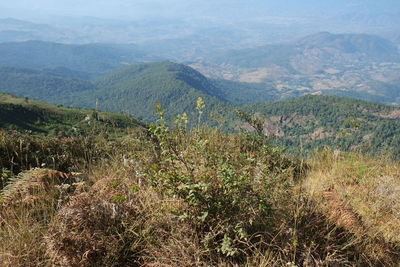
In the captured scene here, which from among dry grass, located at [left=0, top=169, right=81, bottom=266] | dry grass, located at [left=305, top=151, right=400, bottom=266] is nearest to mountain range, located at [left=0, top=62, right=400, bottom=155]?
dry grass, located at [left=305, top=151, right=400, bottom=266]

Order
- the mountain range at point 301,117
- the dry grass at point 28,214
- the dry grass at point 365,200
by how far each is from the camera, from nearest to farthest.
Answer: the dry grass at point 28,214 < the dry grass at point 365,200 < the mountain range at point 301,117

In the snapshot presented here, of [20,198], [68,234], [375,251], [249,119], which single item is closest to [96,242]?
[68,234]

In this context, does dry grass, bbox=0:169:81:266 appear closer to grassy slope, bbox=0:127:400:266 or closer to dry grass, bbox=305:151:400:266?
grassy slope, bbox=0:127:400:266

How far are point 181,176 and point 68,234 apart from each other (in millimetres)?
1119

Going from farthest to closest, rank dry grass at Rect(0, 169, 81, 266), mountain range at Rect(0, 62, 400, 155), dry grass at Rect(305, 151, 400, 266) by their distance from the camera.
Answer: mountain range at Rect(0, 62, 400, 155) < dry grass at Rect(305, 151, 400, 266) < dry grass at Rect(0, 169, 81, 266)

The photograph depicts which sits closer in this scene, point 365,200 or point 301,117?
point 365,200

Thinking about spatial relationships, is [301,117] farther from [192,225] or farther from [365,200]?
[192,225]

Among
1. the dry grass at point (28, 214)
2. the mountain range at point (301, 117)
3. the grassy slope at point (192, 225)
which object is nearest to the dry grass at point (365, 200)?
the grassy slope at point (192, 225)

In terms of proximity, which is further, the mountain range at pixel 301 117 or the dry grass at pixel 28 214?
the mountain range at pixel 301 117

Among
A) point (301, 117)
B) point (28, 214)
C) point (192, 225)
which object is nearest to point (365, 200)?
point (192, 225)

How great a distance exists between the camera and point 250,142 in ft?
18.0

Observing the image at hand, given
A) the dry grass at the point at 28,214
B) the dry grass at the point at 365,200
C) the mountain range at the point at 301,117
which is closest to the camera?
the dry grass at the point at 28,214

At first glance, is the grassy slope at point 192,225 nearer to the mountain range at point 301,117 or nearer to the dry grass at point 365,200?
the dry grass at point 365,200

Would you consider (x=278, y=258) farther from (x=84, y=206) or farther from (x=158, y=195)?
(x=84, y=206)
